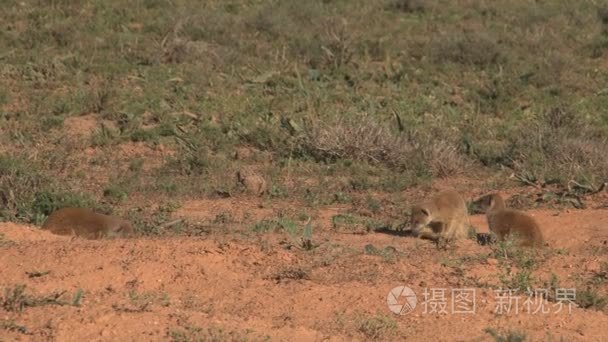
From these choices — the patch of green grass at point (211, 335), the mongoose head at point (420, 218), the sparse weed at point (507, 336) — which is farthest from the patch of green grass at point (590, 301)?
the patch of green grass at point (211, 335)

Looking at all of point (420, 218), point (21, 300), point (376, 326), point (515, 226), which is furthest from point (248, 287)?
point (515, 226)

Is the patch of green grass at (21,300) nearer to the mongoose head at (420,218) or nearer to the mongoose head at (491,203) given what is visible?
the mongoose head at (420,218)

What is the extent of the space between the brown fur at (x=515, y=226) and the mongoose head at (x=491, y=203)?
0.27 feet

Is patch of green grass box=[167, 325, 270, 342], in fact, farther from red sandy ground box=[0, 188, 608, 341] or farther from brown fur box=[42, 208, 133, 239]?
brown fur box=[42, 208, 133, 239]

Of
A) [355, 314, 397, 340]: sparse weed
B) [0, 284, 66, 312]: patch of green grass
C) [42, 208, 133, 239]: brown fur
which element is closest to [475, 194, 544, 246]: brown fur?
[355, 314, 397, 340]: sparse weed

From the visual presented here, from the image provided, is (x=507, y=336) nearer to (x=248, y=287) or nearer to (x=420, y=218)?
(x=248, y=287)

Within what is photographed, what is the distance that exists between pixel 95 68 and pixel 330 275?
8881 mm

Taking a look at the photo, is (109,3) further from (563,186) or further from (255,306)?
(255,306)

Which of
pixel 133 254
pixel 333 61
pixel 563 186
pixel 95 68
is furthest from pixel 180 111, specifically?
pixel 133 254

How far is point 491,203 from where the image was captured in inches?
392

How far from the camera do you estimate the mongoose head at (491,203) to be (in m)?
9.88

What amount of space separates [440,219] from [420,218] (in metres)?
0.19

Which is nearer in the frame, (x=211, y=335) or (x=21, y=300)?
(x=211, y=335)

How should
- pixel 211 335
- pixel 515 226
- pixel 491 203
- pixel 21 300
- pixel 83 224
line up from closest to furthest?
pixel 211 335, pixel 21 300, pixel 83 224, pixel 515 226, pixel 491 203
